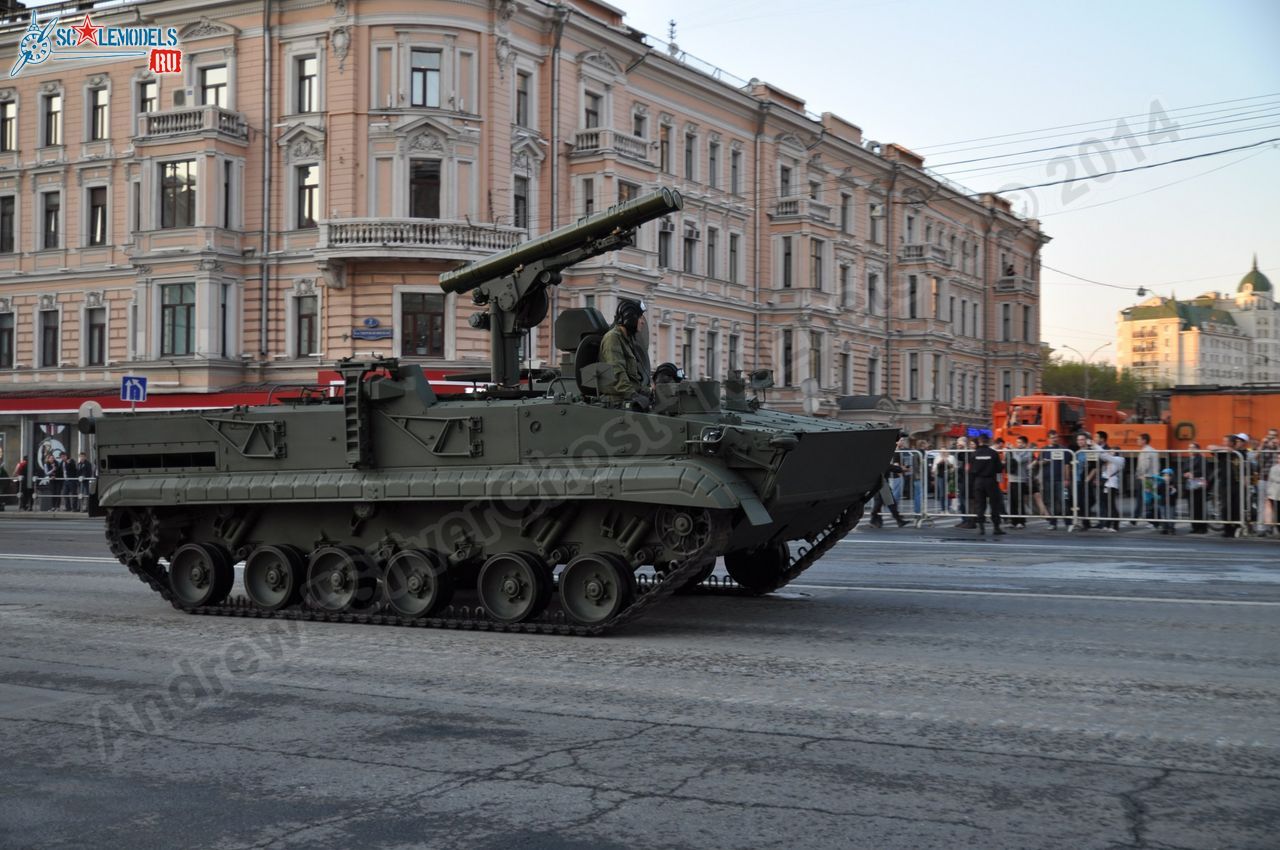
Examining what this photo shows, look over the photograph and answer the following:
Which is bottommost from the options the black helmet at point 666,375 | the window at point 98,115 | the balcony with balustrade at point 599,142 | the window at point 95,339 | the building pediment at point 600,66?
the black helmet at point 666,375

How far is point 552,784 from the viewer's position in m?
5.86

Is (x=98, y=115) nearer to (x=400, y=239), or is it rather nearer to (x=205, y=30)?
(x=205, y=30)

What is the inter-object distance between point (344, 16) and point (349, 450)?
27.7m

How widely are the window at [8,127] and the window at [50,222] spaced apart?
7.01ft

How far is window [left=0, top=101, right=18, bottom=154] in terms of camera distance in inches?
1635

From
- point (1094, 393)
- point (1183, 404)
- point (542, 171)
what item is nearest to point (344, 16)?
point (542, 171)

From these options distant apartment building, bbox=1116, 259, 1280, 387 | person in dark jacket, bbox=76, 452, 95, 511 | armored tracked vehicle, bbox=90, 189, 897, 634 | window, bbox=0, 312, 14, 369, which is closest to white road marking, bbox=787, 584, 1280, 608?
armored tracked vehicle, bbox=90, 189, 897, 634

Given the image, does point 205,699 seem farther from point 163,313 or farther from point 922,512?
point 163,313

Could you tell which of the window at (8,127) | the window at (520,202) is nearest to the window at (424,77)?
the window at (520,202)

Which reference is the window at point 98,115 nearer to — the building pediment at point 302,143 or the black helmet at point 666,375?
the building pediment at point 302,143

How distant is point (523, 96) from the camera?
37969mm

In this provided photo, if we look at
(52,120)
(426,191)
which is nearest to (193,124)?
(52,120)

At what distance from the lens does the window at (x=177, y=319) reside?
37.8 meters

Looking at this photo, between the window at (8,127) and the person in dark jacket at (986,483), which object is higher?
the window at (8,127)
